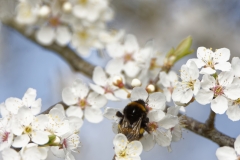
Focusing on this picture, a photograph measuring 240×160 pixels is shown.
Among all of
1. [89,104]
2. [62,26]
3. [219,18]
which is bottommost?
[89,104]

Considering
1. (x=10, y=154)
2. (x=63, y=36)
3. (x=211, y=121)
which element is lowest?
(x=10, y=154)

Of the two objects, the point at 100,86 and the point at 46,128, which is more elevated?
the point at 100,86

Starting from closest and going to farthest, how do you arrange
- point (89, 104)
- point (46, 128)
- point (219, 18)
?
point (46, 128) < point (89, 104) < point (219, 18)

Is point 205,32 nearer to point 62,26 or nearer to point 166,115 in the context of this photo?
point 62,26

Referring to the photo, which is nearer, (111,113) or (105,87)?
(111,113)

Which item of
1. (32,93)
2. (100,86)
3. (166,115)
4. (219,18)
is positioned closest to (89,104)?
(100,86)

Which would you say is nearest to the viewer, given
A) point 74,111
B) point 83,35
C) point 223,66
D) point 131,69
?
point 223,66

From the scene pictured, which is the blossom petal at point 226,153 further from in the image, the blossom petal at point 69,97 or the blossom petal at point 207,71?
the blossom petal at point 69,97

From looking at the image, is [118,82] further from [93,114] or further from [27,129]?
[27,129]

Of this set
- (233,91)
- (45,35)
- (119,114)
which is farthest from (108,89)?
(45,35)
